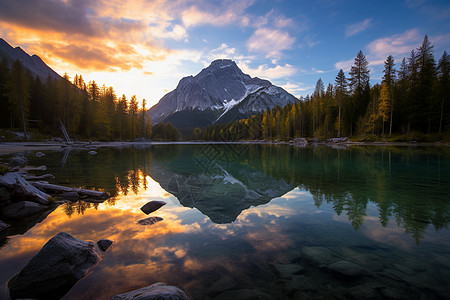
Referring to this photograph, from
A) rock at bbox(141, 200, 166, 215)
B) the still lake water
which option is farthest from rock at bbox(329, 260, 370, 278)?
rock at bbox(141, 200, 166, 215)

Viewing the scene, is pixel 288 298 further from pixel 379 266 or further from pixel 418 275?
pixel 418 275

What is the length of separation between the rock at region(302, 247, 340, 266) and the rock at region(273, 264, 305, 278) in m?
0.46

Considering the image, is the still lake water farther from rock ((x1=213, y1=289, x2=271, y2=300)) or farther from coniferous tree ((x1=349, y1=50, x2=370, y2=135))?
coniferous tree ((x1=349, y1=50, x2=370, y2=135))

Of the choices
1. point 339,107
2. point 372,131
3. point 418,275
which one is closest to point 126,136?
point 339,107

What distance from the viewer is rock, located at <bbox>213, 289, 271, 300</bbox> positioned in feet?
11.9

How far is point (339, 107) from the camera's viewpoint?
70.0 metres

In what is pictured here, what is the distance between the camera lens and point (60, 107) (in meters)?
59.6

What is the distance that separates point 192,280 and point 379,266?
4.17 m

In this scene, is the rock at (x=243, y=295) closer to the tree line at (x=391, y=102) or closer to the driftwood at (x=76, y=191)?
the driftwood at (x=76, y=191)

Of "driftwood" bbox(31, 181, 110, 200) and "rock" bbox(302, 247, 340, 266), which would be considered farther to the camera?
Result: "driftwood" bbox(31, 181, 110, 200)

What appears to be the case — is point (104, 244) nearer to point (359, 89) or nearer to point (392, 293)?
point (392, 293)

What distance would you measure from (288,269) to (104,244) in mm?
4842

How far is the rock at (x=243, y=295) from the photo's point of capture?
142 inches

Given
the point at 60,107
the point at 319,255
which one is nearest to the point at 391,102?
the point at 319,255
